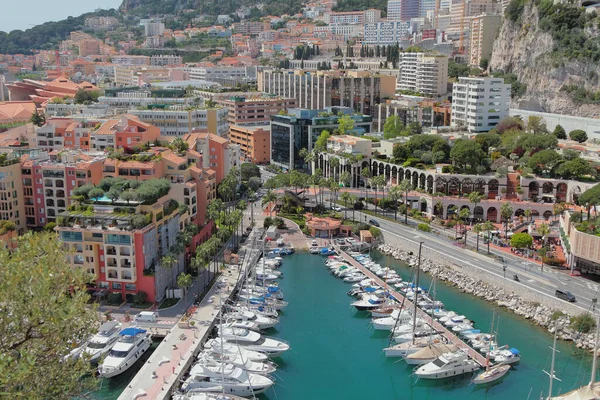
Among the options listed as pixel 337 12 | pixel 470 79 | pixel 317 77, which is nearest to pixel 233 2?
pixel 337 12

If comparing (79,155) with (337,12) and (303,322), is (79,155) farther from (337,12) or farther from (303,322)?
(337,12)

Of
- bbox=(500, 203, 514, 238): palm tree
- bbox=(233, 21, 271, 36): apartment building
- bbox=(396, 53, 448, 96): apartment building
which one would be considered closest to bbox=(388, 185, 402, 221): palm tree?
bbox=(500, 203, 514, 238): palm tree

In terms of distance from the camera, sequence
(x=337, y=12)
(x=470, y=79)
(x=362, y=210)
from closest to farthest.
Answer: (x=362, y=210) → (x=470, y=79) → (x=337, y=12)

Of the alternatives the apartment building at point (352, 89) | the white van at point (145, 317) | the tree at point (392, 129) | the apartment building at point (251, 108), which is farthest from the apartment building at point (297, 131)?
the white van at point (145, 317)

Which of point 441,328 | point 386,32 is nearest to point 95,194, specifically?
point 441,328

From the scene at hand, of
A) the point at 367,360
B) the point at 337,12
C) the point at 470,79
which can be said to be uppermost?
the point at 337,12

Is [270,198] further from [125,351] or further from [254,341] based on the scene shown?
[125,351]

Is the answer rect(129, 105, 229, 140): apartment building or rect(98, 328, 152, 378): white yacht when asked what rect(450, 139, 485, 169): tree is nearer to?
rect(129, 105, 229, 140): apartment building
